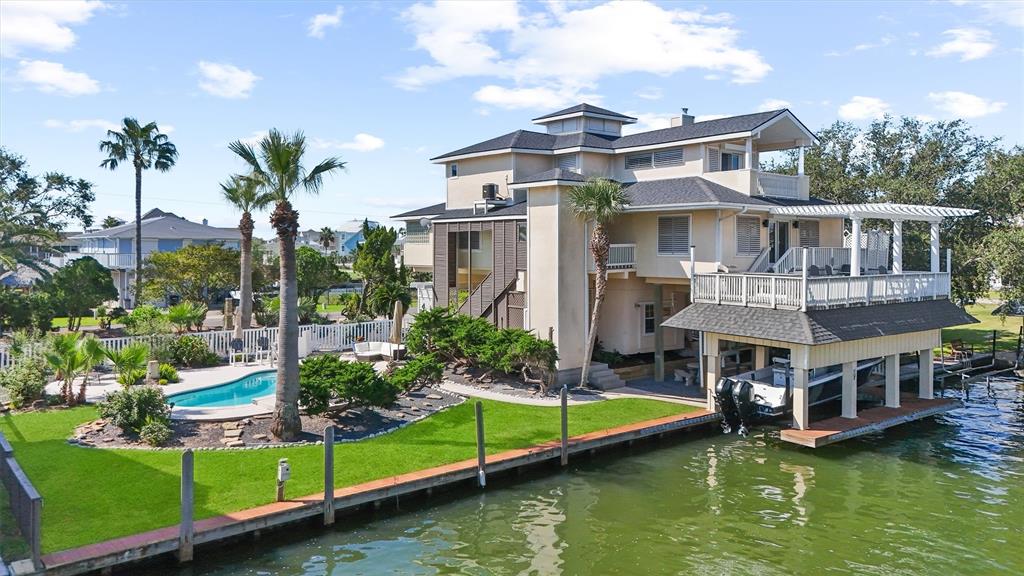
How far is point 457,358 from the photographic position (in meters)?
27.6

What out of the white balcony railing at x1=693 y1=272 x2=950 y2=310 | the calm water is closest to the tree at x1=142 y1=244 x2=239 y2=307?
the white balcony railing at x1=693 y1=272 x2=950 y2=310

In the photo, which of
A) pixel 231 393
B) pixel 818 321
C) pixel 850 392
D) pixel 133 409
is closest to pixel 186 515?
pixel 133 409

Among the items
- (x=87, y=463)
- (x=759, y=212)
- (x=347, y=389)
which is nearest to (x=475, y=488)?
(x=347, y=389)

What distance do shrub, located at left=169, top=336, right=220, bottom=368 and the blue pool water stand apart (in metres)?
3.20

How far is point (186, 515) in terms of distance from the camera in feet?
39.8

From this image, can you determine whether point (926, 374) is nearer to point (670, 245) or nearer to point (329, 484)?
point (670, 245)

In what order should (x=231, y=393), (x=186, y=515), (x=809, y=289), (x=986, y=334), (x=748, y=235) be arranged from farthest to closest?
(x=986, y=334)
(x=748, y=235)
(x=231, y=393)
(x=809, y=289)
(x=186, y=515)

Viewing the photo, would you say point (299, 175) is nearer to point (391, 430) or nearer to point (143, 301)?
point (391, 430)

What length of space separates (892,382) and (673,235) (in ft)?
29.0

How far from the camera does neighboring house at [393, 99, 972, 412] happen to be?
23.1 metres

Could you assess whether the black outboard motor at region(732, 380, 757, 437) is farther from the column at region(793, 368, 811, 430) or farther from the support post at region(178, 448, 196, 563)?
the support post at region(178, 448, 196, 563)

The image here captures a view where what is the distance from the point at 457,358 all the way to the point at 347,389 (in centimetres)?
869

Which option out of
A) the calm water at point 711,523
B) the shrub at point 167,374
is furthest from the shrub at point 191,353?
the calm water at point 711,523

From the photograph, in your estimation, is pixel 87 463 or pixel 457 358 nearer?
pixel 87 463
